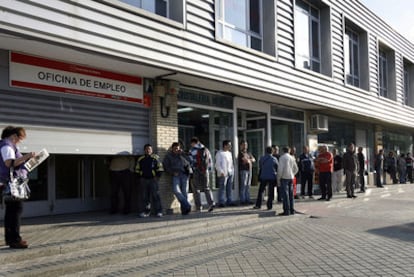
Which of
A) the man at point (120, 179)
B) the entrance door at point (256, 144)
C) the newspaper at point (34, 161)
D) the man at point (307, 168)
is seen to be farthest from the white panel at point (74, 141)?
the man at point (307, 168)

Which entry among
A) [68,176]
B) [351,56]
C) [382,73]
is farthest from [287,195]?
[382,73]

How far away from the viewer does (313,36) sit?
16.6 metres

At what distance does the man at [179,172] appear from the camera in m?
10.1

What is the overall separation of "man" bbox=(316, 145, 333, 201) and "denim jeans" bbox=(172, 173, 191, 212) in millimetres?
5493

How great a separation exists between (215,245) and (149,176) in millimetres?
2438

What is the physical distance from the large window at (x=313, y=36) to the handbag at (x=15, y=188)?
1118 centimetres

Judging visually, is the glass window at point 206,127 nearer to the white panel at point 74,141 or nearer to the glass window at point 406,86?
the white panel at point 74,141

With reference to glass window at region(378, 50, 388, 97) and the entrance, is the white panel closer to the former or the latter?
the entrance

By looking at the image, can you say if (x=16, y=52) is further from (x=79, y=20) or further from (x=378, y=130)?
(x=378, y=130)

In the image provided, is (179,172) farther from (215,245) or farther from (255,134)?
(255,134)

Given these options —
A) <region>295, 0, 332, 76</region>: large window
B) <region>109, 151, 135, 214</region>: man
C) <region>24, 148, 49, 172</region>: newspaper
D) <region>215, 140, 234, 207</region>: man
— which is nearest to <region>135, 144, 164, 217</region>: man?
<region>109, 151, 135, 214</region>: man

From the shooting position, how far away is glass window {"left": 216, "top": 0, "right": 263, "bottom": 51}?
1210 centimetres

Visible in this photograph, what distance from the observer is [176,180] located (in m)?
10.1

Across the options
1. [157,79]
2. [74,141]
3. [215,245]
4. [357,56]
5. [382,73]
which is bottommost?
[215,245]
